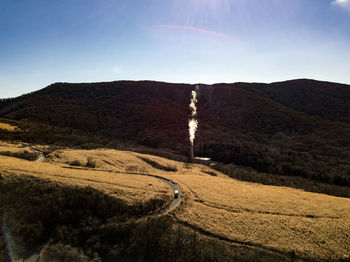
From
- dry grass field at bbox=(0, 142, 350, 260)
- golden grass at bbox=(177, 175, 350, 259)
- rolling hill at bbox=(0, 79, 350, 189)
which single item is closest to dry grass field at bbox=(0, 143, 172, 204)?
dry grass field at bbox=(0, 142, 350, 260)

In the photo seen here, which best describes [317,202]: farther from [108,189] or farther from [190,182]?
[108,189]

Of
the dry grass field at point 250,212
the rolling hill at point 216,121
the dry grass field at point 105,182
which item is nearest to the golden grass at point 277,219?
the dry grass field at point 250,212

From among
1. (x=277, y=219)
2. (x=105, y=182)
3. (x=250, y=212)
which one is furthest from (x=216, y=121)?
(x=105, y=182)

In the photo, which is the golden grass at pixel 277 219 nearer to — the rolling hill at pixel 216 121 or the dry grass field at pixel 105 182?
the dry grass field at pixel 105 182

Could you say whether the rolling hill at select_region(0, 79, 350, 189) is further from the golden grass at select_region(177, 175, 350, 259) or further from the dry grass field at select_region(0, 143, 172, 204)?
the dry grass field at select_region(0, 143, 172, 204)

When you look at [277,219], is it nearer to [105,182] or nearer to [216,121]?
[105,182]
